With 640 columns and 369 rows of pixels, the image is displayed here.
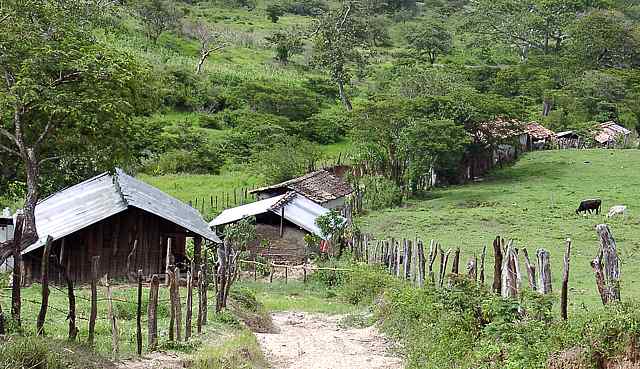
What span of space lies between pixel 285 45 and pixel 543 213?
4239cm

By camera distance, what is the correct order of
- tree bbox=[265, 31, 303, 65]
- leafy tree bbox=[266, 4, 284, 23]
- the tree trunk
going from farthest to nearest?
leafy tree bbox=[266, 4, 284, 23] < tree bbox=[265, 31, 303, 65] < the tree trunk

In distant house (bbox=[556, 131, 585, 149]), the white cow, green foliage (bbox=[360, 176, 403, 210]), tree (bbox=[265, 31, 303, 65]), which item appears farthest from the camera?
tree (bbox=[265, 31, 303, 65])

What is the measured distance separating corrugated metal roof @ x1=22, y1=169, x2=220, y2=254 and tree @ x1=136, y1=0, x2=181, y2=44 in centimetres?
4075

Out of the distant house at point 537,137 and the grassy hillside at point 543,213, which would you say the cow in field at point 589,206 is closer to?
the grassy hillside at point 543,213

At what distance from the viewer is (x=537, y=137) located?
55.2 m

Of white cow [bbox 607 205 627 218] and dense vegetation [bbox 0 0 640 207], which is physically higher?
dense vegetation [bbox 0 0 640 207]

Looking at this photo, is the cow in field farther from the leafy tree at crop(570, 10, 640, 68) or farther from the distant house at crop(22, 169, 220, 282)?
the leafy tree at crop(570, 10, 640, 68)

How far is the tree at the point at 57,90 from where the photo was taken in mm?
12086

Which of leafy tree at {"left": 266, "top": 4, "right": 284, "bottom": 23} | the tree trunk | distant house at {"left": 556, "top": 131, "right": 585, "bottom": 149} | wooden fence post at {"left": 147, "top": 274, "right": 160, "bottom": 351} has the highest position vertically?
leafy tree at {"left": 266, "top": 4, "right": 284, "bottom": 23}

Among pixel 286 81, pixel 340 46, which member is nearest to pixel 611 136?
pixel 340 46

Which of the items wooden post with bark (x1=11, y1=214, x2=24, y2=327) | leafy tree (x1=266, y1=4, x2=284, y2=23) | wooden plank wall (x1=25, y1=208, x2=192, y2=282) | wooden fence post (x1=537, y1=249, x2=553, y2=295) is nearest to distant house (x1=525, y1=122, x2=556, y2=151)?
wooden plank wall (x1=25, y1=208, x2=192, y2=282)

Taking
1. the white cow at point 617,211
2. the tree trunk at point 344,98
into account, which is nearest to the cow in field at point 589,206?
the white cow at point 617,211

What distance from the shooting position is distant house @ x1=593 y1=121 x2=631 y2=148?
55.3 m

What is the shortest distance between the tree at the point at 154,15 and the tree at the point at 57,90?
53.8 meters
